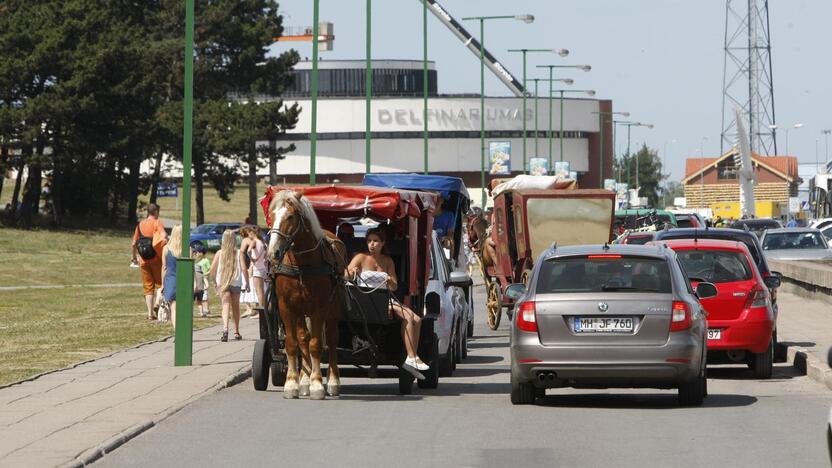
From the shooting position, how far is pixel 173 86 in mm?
87188

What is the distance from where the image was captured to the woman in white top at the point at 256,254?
2572 cm

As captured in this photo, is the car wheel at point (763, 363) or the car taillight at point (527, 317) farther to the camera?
the car wheel at point (763, 363)

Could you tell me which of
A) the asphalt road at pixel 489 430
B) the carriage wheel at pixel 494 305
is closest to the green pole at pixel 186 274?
the asphalt road at pixel 489 430

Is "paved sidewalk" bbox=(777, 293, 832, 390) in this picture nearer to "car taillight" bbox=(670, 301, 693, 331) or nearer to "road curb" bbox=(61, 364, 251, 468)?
"car taillight" bbox=(670, 301, 693, 331)

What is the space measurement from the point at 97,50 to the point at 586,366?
6165 cm

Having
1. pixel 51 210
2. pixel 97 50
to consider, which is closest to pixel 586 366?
pixel 97 50

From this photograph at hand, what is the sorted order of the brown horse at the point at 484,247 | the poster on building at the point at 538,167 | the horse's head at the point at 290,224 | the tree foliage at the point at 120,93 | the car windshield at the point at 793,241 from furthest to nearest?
Result: the poster on building at the point at 538,167, the tree foliage at the point at 120,93, the car windshield at the point at 793,241, the brown horse at the point at 484,247, the horse's head at the point at 290,224

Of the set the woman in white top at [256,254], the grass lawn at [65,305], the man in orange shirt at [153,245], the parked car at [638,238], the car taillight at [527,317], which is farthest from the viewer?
the parked car at [638,238]

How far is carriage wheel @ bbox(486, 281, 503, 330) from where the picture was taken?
28.1 m

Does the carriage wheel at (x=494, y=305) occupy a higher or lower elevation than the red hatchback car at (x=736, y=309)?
lower

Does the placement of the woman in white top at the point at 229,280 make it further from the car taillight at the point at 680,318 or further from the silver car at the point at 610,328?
the car taillight at the point at 680,318

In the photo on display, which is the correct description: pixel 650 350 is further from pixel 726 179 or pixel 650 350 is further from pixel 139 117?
pixel 726 179

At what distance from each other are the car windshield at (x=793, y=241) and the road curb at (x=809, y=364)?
21.2 m

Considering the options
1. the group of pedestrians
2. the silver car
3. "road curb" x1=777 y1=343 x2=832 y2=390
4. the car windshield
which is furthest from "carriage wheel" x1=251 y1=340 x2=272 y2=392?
the car windshield
